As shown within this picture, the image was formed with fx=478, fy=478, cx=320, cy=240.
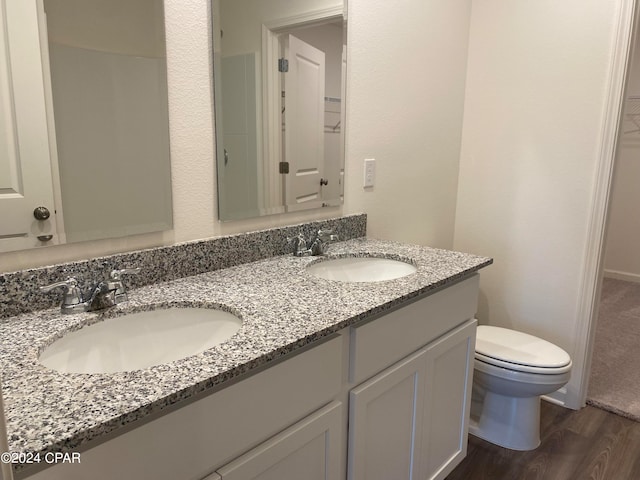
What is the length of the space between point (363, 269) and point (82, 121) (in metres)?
0.98

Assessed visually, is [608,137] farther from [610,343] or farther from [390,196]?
[610,343]

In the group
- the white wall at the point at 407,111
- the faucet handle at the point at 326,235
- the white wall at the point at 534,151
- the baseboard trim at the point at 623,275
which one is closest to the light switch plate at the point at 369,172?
the white wall at the point at 407,111

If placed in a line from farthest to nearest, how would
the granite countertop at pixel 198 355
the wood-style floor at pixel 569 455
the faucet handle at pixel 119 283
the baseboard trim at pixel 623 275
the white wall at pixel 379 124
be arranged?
the baseboard trim at pixel 623 275, the wood-style floor at pixel 569 455, the white wall at pixel 379 124, the faucet handle at pixel 119 283, the granite countertop at pixel 198 355

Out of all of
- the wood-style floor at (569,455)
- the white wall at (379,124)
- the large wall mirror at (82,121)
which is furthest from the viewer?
the wood-style floor at (569,455)

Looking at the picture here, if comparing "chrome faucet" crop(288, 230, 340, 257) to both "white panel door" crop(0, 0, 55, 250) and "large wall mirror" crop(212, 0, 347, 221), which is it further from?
"white panel door" crop(0, 0, 55, 250)

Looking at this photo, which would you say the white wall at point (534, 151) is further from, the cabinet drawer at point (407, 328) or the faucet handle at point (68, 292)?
the faucet handle at point (68, 292)

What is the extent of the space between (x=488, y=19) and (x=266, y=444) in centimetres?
215

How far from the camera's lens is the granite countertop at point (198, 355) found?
0.67 meters

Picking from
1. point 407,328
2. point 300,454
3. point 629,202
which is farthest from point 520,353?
point 629,202

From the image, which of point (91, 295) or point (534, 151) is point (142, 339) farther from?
point (534, 151)

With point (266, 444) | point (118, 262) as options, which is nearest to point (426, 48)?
point (118, 262)

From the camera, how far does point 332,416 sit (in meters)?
1.10

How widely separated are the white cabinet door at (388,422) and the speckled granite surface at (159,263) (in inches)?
21.5

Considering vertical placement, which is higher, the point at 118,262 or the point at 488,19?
the point at 488,19
